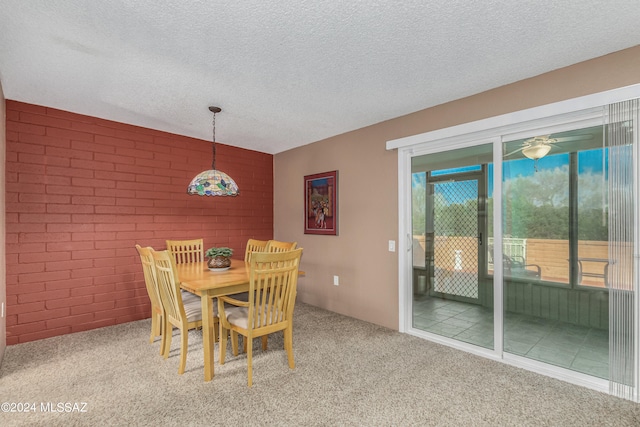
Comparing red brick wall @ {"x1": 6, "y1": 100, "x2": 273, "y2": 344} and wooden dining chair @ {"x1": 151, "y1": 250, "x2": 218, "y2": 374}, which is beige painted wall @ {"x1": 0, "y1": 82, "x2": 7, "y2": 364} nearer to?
red brick wall @ {"x1": 6, "y1": 100, "x2": 273, "y2": 344}

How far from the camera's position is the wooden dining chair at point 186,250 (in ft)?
12.8

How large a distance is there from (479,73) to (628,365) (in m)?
2.30

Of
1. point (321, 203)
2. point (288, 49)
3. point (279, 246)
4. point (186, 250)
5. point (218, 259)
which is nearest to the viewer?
point (288, 49)

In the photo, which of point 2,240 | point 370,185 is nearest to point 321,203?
point 370,185

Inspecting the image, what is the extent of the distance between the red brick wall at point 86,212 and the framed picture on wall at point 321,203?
1375 millimetres

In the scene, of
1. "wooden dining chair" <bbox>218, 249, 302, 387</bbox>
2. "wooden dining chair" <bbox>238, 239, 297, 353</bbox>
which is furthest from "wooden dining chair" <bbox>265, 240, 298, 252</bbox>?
"wooden dining chair" <bbox>218, 249, 302, 387</bbox>

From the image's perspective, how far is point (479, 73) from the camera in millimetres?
2518

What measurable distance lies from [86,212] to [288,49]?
9.48ft

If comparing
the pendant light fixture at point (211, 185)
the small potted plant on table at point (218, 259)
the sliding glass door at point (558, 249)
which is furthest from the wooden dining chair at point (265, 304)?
the sliding glass door at point (558, 249)

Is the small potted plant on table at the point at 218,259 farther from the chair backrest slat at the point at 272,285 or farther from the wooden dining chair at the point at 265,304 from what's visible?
the chair backrest slat at the point at 272,285

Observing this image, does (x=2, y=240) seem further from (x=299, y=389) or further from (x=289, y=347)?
(x=299, y=389)

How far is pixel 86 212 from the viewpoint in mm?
3488

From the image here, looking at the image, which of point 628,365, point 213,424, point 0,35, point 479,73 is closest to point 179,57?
point 0,35

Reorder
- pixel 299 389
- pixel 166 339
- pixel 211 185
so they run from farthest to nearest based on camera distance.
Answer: pixel 211 185
pixel 166 339
pixel 299 389
